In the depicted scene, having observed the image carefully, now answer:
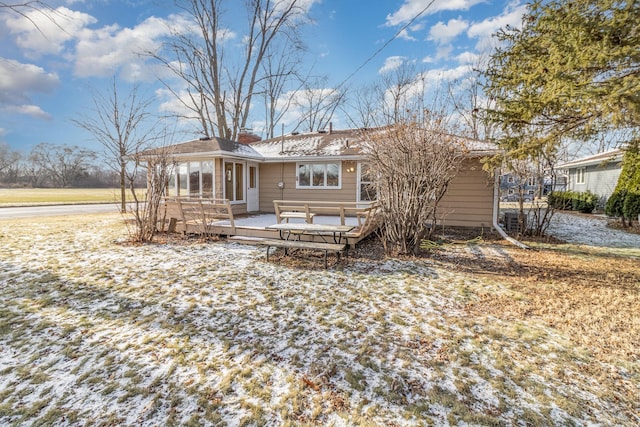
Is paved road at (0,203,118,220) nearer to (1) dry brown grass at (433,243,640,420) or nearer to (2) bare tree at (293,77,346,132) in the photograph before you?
(2) bare tree at (293,77,346,132)

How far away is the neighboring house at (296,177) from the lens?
428 inches

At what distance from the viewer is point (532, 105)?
546 cm

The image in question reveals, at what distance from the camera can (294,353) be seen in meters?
3.03

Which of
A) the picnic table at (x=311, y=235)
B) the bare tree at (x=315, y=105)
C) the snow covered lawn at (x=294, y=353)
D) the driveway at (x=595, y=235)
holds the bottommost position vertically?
the snow covered lawn at (x=294, y=353)

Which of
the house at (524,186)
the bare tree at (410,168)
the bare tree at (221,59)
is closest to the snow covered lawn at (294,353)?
the bare tree at (410,168)

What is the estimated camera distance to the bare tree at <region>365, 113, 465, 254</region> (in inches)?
255

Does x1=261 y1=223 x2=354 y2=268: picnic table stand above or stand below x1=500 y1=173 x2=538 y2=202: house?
below

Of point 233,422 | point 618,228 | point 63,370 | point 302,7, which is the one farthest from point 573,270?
point 302,7

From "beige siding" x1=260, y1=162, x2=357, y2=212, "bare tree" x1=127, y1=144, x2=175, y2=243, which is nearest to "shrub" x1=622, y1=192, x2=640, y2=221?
"beige siding" x1=260, y1=162, x2=357, y2=212

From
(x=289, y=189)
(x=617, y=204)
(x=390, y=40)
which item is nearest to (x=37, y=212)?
(x=289, y=189)

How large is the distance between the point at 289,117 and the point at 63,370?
83.1 ft

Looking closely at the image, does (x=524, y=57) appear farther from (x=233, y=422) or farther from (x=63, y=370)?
(x=63, y=370)

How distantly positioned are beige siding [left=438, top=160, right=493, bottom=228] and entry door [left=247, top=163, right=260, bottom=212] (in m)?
7.68

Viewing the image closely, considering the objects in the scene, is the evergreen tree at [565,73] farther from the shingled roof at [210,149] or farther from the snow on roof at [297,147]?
the shingled roof at [210,149]
